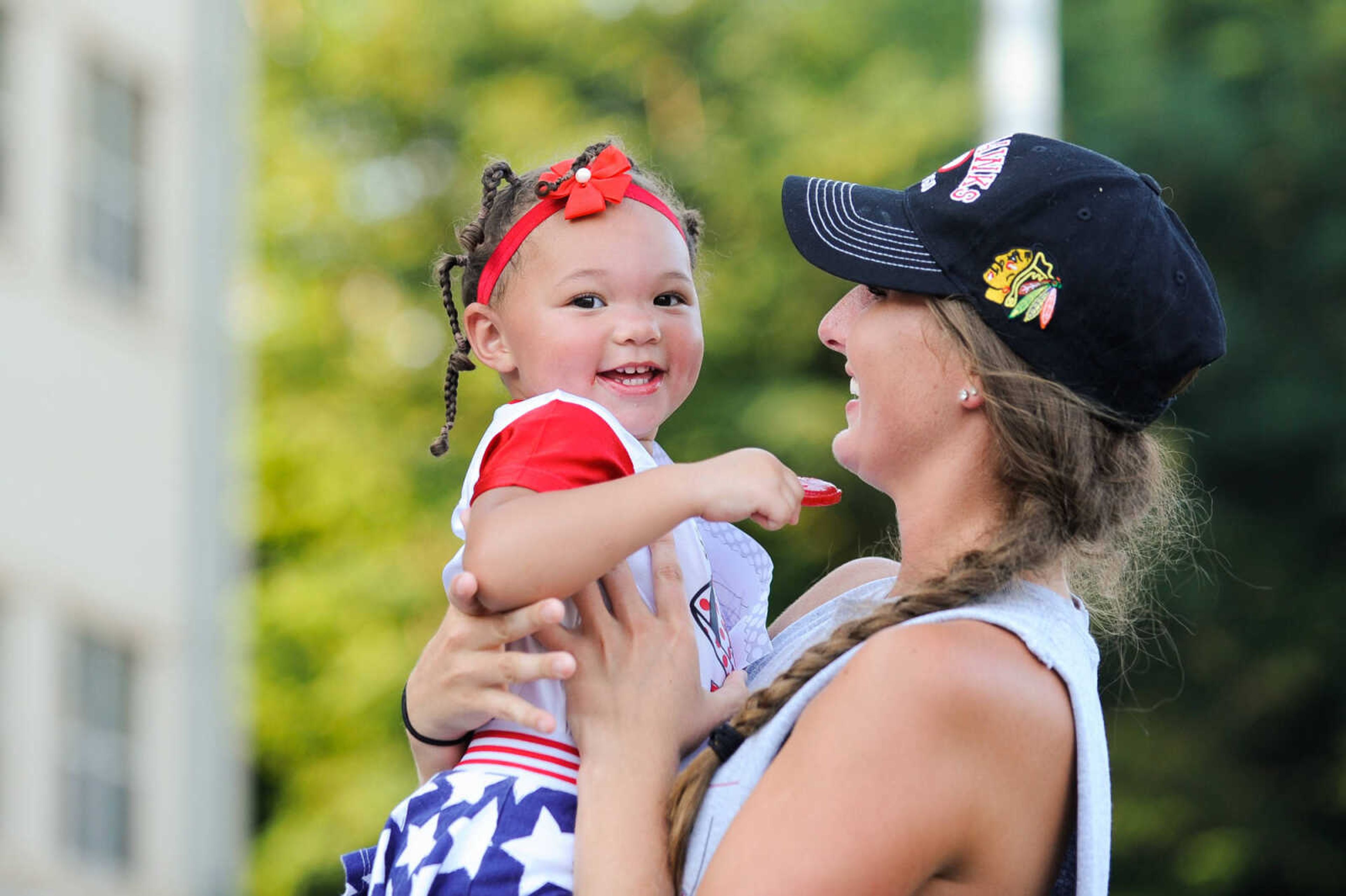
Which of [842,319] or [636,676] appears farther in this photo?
[842,319]

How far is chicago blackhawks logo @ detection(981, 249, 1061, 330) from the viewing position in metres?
2.36

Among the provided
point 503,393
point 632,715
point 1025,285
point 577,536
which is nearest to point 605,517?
point 577,536

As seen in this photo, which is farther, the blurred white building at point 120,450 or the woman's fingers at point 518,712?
the blurred white building at point 120,450

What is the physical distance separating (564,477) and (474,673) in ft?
0.97

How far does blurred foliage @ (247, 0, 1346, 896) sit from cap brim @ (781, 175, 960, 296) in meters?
8.76

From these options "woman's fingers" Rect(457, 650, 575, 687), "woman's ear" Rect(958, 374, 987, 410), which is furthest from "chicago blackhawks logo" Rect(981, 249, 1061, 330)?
"woman's fingers" Rect(457, 650, 575, 687)

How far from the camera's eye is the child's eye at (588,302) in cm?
277

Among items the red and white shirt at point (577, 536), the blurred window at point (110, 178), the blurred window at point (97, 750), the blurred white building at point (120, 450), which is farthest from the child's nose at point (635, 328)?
the blurred window at point (110, 178)

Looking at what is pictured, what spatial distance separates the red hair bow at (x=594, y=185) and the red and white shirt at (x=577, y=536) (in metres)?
0.33

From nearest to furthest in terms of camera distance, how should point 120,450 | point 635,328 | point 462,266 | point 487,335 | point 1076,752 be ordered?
point 1076,752 < point 635,328 < point 487,335 < point 462,266 < point 120,450

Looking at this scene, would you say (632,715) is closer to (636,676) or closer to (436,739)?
(636,676)

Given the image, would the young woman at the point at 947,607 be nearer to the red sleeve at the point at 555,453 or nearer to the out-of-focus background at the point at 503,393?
the red sleeve at the point at 555,453

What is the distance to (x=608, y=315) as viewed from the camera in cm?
275

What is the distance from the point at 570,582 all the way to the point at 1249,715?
1192 cm
